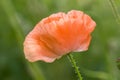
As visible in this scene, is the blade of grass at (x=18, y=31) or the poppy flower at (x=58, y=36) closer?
the poppy flower at (x=58, y=36)

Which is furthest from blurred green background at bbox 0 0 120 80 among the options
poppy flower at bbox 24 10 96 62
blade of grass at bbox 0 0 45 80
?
poppy flower at bbox 24 10 96 62

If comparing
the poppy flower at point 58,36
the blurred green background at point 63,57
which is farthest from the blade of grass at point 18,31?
the poppy flower at point 58,36

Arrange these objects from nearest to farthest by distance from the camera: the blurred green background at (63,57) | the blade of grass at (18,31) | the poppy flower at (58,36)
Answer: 1. the poppy flower at (58,36)
2. the blade of grass at (18,31)
3. the blurred green background at (63,57)

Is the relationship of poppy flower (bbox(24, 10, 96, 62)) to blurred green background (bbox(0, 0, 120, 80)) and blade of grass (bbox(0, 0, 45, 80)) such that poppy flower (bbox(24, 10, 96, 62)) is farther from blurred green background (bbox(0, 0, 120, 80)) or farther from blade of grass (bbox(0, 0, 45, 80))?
blurred green background (bbox(0, 0, 120, 80))

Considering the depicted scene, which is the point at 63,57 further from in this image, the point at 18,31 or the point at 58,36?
the point at 58,36

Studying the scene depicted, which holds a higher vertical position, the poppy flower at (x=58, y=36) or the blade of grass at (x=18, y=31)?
the poppy flower at (x=58, y=36)

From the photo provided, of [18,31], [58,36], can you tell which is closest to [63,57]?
[18,31]

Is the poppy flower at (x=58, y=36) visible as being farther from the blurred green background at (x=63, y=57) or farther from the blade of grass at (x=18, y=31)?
the blurred green background at (x=63, y=57)

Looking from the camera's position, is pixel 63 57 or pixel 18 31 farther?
pixel 63 57
